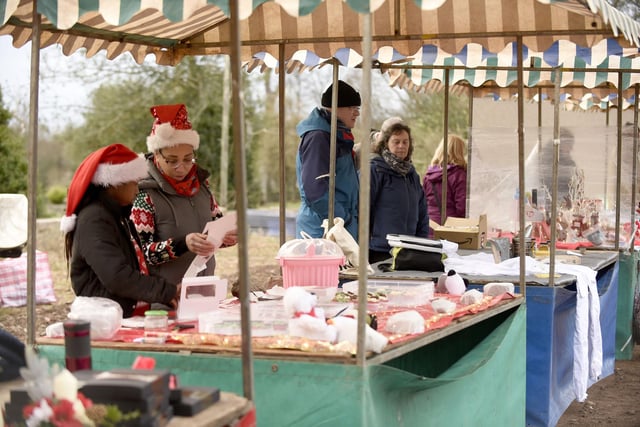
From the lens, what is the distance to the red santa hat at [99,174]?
3369 mm

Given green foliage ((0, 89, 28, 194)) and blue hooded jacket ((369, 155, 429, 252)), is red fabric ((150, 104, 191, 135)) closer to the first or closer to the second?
blue hooded jacket ((369, 155, 429, 252))

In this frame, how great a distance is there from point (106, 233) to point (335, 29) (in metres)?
1.95

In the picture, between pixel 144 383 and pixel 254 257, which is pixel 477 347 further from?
pixel 254 257

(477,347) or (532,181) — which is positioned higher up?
(532,181)

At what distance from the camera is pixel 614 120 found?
1155 cm

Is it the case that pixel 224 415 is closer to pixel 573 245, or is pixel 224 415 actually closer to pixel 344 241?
pixel 344 241

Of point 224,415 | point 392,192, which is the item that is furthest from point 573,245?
point 224,415

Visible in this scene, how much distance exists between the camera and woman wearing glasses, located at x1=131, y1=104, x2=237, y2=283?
4.01 m

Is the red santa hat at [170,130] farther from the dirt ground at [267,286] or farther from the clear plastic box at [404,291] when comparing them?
the clear plastic box at [404,291]

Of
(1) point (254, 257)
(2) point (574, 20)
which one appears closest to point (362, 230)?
(2) point (574, 20)

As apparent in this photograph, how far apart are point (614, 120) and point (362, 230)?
9732 millimetres

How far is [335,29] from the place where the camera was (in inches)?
187

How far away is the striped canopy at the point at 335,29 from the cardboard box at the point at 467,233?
1.71m

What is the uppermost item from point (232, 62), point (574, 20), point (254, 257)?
point (574, 20)
